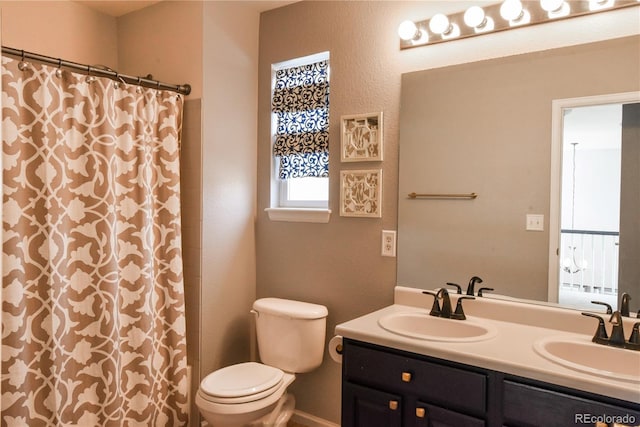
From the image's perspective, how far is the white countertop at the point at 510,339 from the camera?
53.6 inches

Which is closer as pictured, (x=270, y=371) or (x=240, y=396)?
(x=240, y=396)

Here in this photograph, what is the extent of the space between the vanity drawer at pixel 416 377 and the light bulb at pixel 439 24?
4.88ft

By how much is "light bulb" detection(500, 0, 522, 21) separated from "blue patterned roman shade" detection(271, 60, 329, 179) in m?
1.00

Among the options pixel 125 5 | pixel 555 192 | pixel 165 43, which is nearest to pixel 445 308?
pixel 555 192

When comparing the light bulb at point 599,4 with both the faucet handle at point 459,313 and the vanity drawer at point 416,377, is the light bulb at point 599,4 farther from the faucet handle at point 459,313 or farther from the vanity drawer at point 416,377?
the vanity drawer at point 416,377

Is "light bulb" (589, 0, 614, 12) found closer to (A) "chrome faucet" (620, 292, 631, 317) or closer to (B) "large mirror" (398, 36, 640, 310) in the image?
(B) "large mirror" (398, 36, 640, 310)

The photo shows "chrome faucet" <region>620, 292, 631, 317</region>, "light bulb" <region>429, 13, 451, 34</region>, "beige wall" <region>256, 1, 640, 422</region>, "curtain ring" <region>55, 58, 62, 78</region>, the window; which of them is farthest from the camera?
the window

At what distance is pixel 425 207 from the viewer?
7.17 ft

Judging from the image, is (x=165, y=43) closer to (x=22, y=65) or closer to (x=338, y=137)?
(x=22, y=65)

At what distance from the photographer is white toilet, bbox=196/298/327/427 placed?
79.6 inches

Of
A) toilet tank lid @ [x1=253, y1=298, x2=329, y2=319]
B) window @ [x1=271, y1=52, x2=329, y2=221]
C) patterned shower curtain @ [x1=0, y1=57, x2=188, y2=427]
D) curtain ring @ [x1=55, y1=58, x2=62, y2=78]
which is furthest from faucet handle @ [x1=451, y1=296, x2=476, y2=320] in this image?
curtain ring @ [x1=55, y1=58, x2=62, y2=78]

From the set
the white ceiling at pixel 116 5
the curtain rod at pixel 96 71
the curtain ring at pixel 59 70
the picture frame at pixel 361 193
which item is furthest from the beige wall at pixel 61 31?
the picture frame at pixel 361 193

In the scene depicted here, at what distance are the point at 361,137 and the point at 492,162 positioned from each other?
0.69m

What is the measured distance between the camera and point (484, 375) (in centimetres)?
153
